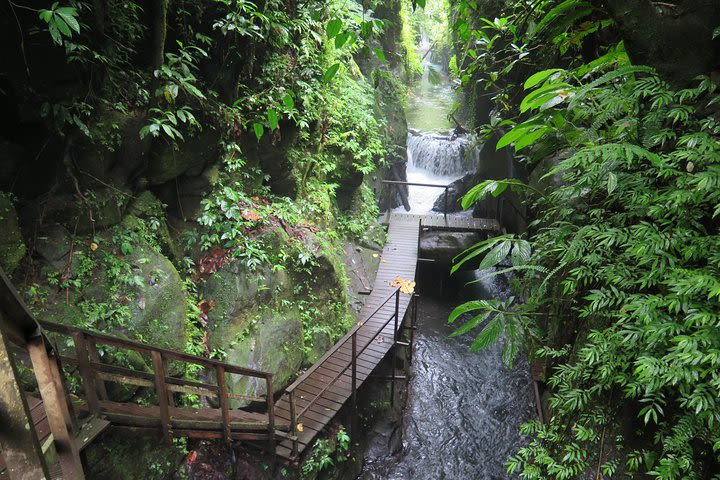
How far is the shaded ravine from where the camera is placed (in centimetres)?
739

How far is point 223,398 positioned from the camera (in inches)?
192

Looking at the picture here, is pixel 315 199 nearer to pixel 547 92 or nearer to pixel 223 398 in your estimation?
pixel 223 398

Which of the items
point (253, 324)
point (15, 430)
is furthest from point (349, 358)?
point (15, 430)

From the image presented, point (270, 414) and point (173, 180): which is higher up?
point (173, 180)

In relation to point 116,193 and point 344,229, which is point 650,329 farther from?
point 344,229

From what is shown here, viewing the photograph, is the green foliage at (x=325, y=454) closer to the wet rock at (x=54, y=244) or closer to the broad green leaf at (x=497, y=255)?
the wet rock at (x=54, y=244)

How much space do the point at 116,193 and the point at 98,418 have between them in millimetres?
2935

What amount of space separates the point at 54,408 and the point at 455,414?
8.52 m

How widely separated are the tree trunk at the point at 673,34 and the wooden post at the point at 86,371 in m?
5.20

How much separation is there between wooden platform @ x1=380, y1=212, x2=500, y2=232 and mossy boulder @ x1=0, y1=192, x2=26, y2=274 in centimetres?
935

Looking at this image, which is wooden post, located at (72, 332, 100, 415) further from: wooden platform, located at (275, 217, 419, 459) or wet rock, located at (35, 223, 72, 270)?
wooden platform, located at (275, 217, 419, 459)

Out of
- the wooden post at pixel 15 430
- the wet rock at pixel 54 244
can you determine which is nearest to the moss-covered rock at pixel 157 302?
the wet rock at pixel 54 244

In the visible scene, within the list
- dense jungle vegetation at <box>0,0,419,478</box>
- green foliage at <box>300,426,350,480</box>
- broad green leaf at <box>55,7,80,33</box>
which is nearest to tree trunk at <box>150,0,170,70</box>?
dense jungle vegetation at <box>0,0,419,478</box>

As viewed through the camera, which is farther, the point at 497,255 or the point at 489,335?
the point at 497,255
